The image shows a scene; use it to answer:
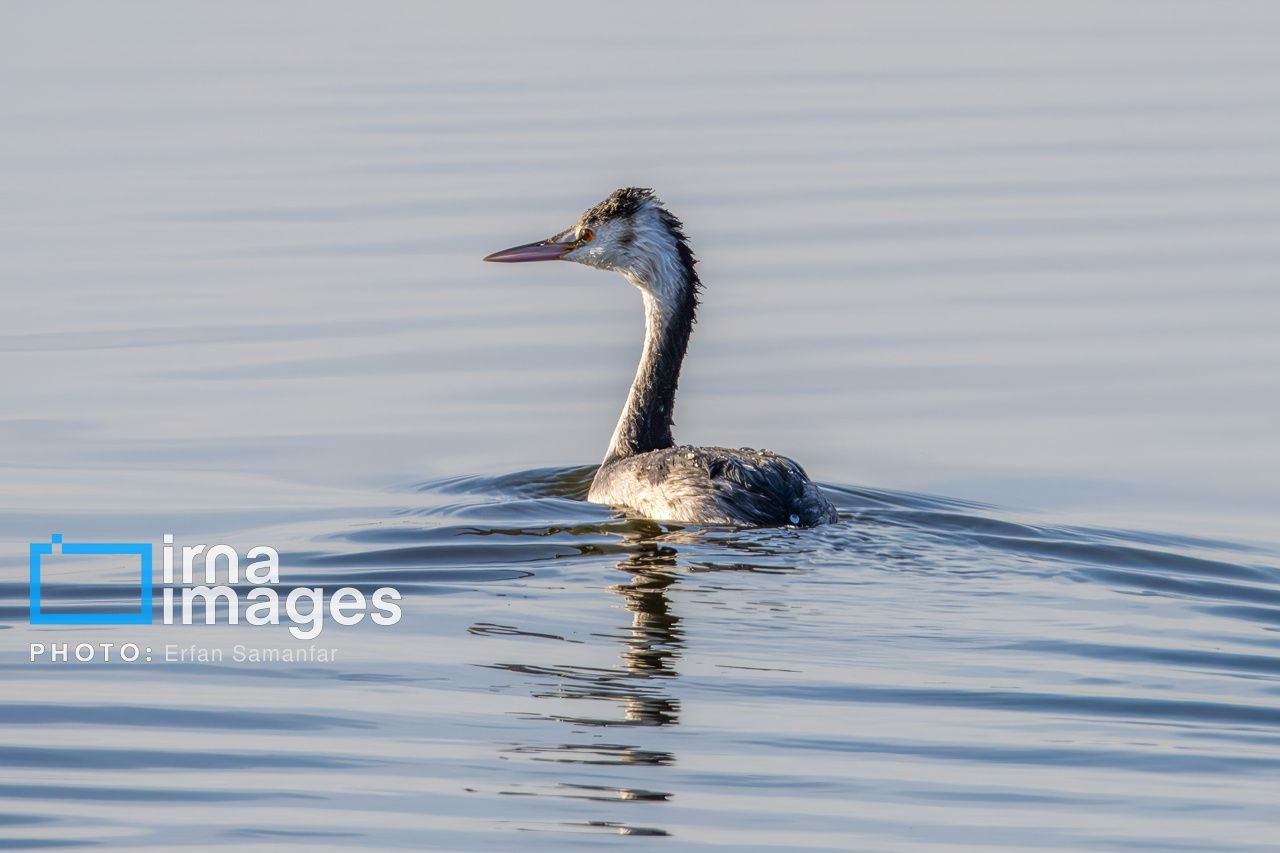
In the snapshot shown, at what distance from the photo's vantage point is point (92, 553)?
11898 mm

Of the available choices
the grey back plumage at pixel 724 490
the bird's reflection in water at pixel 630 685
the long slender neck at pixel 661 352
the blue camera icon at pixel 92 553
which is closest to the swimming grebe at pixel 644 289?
the long slender neck at pixel 661 352

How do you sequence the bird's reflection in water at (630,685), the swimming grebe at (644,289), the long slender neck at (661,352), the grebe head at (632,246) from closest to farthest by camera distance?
the bird's reflection in water at (630,685) → the swimming grebe at (644,289) → the long slender neck at (661,352) → the grebe head at (632,246)

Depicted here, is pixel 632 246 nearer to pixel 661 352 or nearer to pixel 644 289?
A: pixel 644 289

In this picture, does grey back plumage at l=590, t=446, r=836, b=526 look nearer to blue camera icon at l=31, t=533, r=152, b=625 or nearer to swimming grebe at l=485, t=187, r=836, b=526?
swimming grebe at l=485, t=187, r=836, b=526

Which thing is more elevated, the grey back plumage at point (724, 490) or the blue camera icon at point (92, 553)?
the grey back plumage at point (724, 490)

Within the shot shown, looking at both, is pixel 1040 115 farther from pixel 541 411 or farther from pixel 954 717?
pixel 954 717

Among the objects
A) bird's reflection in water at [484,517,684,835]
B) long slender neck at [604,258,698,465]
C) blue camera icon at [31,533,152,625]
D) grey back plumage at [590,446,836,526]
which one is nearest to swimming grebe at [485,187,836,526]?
long slender neck at [604,258,698,465]

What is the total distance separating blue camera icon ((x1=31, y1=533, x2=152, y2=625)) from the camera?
10.4 meters

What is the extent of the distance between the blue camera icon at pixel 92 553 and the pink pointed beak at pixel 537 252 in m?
3.51

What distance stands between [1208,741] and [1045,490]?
509 cm

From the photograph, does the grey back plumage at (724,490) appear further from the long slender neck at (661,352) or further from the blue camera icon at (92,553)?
the blue camera icon at (92,553)

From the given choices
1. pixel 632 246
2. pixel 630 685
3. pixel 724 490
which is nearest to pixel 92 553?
pixel 724 490

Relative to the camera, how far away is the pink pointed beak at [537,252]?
14.5 m

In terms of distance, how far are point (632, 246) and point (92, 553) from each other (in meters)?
4.26
